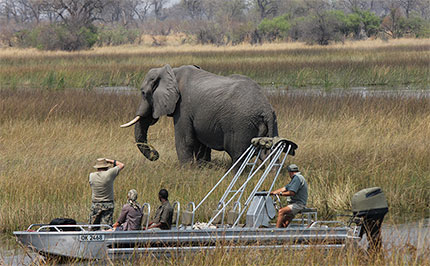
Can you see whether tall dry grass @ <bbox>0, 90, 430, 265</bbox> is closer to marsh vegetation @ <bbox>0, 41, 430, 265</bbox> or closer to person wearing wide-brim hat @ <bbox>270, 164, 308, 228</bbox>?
marsh vegetation @ <bbox>0, 41, 430, 265</bbox>

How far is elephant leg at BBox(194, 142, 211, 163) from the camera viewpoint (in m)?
12.9

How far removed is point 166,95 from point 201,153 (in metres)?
1.20

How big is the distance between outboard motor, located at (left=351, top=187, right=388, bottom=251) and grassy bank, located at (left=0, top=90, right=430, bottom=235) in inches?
89.6

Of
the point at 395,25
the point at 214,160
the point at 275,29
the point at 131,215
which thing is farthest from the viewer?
the point at 275,29

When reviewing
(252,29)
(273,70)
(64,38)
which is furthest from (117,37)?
(273,70)

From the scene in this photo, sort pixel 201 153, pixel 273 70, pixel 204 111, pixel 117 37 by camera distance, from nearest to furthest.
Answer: pixel 204 111, pixel 201 153, pixel 273 70, pixel 117 37

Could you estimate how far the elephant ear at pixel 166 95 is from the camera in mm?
12664

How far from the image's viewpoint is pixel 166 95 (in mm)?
12656

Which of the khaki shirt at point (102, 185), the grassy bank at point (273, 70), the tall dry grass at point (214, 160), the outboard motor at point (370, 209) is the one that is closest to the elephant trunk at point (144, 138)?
the tall dry grass at point (214, 160)

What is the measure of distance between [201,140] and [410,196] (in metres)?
3.49

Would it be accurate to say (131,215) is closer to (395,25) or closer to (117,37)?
(395,25)

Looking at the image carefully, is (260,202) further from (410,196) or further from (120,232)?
(410,196)

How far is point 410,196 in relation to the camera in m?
11.1

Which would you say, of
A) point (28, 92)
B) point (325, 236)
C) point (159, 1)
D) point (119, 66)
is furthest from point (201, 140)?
point (159, 1)
